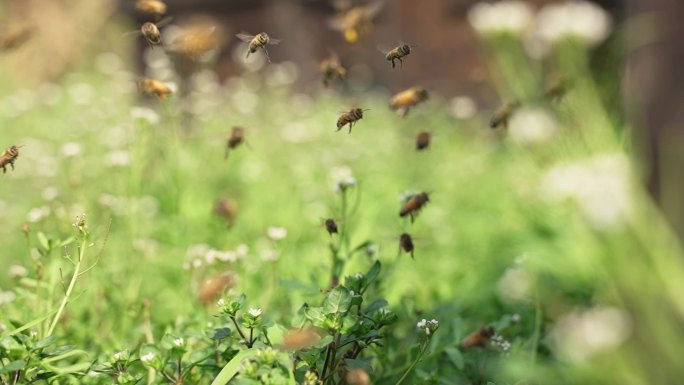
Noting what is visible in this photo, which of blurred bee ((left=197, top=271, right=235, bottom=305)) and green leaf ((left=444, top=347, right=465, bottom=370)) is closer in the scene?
green leaf ((left=444, top=347, right=465, bottom=370))

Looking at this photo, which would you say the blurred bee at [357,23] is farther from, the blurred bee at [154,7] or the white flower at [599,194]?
the white flower at [599,194]

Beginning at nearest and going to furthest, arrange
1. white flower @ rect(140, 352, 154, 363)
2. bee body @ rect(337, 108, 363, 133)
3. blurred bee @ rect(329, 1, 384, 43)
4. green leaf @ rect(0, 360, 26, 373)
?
green leaf @ rect(0, 360, 26, 373) < white flower @ rect(140, 352, 154, 363) < bee body @ rect(337, 108, 363, 133) < blurred bee @ rect(329, 1, 384, 43)

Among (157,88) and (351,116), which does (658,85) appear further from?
(157,88)

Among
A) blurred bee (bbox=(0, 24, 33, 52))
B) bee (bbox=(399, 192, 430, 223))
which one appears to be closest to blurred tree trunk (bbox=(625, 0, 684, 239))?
bee (bbox=(399, 192, 430, 223))

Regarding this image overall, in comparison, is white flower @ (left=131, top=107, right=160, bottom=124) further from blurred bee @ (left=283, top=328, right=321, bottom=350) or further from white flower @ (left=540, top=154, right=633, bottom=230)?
white flower @ (left=540, top=154, right=633, bottom=230)

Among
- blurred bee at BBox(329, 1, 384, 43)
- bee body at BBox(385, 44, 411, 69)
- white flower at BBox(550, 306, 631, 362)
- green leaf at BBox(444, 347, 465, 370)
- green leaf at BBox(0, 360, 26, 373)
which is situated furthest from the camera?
blurred bee at BBox(329, 1, 384, 43)

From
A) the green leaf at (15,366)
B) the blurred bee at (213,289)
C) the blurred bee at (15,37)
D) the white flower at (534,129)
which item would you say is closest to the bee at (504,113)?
the white flower at (534,129)

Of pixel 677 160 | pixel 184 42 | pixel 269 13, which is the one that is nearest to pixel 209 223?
pixel 184 42

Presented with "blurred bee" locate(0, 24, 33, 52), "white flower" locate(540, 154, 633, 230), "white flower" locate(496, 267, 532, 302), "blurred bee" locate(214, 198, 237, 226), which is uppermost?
"white flower" locate(540, 154, 633, 230)
